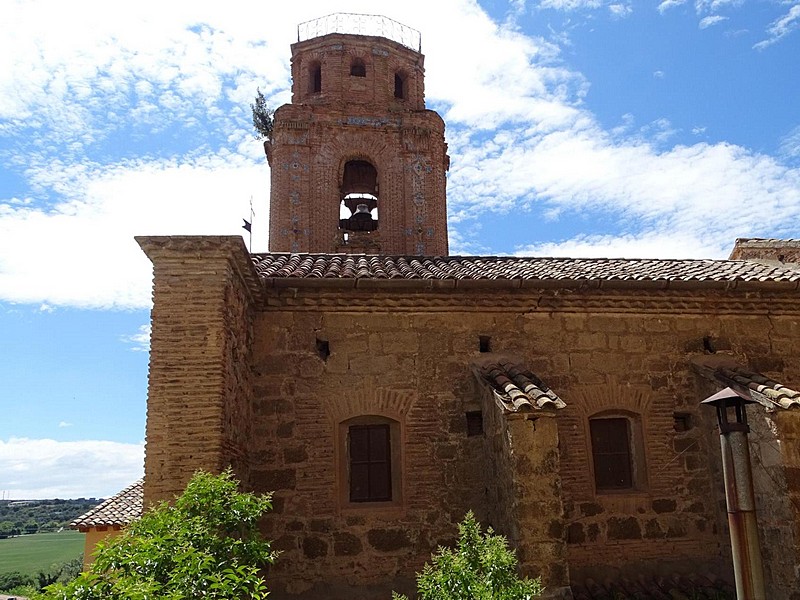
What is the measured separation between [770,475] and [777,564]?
98 centimetres

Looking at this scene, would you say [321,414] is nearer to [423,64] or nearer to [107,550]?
[107,550]

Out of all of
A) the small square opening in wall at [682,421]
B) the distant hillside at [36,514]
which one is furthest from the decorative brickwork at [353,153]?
the distant hillside at [36,514]

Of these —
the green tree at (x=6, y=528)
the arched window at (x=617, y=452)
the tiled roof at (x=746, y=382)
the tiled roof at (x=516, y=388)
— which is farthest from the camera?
the green tree at (x=6, y=528)

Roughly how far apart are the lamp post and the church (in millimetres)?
2067

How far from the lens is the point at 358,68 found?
18.0 m

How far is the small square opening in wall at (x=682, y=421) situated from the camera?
881 cm

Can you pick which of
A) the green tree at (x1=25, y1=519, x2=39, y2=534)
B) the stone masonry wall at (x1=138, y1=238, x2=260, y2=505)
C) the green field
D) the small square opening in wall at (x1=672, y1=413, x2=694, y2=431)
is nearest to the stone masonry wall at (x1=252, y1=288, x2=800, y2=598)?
the small square opening in wall at (x1=672, y1=413, x2=694, y2=431)

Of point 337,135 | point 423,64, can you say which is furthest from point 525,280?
point 423,64

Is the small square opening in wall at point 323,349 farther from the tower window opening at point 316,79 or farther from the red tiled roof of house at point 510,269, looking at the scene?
the tower window opening at point 316,79

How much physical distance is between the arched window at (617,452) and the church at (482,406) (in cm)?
3

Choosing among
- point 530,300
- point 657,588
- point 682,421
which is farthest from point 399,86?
point 657,588

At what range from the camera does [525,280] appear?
867cm

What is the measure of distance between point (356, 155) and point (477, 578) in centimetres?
1341

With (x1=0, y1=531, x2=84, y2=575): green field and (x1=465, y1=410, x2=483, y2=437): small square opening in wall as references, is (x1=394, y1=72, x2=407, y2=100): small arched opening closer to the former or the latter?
(x1=465, y1=410, x2=483, y2=437): small square opening in wall
